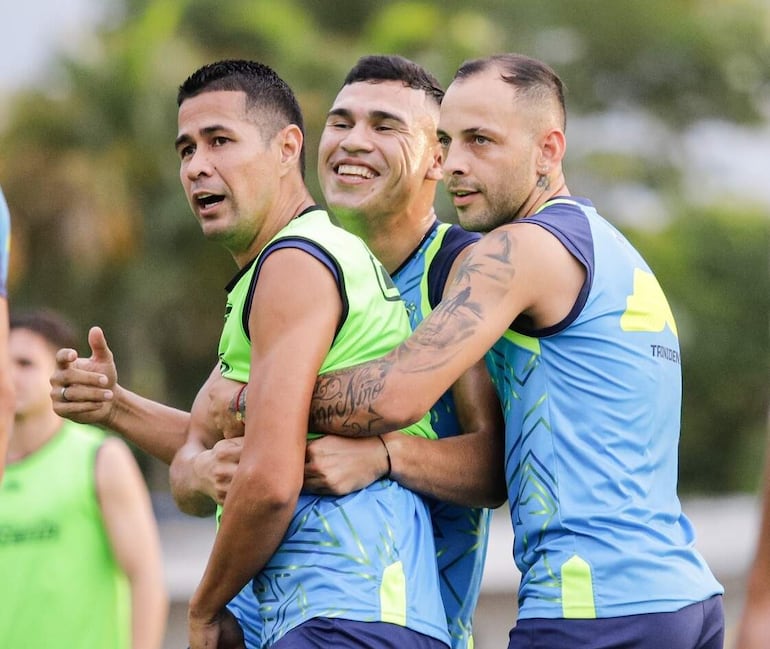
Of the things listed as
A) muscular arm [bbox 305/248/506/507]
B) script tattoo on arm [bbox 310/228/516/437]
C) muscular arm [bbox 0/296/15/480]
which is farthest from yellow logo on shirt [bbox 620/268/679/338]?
muscular arm [bbox 0/296/15/480]

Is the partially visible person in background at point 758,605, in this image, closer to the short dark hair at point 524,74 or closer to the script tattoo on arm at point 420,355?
the script tattoo on arm at point 420,355

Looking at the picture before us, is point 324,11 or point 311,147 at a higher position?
point 324,11

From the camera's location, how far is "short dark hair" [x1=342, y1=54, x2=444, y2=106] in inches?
204

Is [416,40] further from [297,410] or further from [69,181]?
[297,410]

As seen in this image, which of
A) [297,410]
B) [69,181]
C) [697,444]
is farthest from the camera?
[697,444]

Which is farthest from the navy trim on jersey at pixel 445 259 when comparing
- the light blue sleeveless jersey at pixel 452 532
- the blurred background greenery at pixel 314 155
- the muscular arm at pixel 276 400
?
the blurred background greenery at pixel 314 155

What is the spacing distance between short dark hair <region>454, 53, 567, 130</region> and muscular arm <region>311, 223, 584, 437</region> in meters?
0.66

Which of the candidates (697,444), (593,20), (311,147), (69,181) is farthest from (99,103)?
(697,444)

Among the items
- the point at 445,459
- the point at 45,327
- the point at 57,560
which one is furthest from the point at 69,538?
the point at 445,459

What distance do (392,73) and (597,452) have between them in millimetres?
1869

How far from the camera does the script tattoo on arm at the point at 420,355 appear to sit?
3.95 m

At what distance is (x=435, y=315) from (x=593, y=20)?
3157 cm

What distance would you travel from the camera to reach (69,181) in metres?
25.7

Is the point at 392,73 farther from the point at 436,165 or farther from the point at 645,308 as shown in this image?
the point at 645,308
